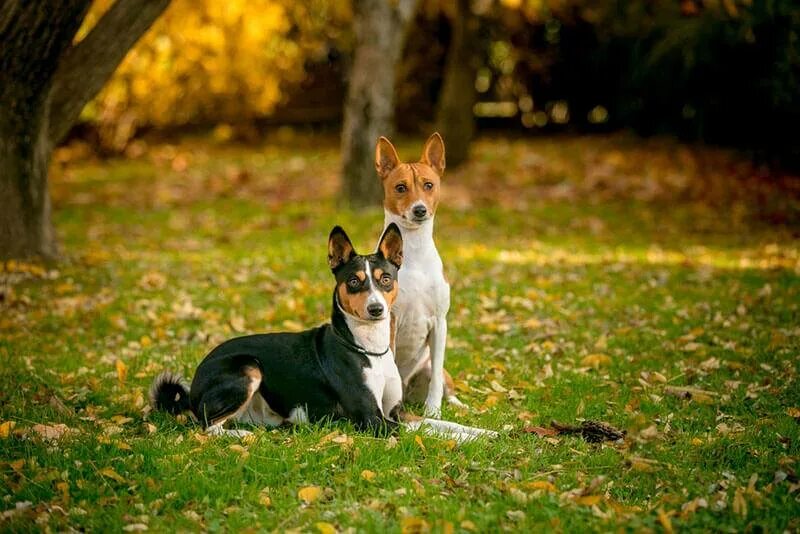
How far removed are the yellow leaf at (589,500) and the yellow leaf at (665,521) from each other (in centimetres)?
31

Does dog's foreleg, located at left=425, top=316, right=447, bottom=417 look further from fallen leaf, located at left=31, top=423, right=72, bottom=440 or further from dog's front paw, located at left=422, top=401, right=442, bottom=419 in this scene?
fallen leaf, located at left=31, top=423, right=72, bottom=440

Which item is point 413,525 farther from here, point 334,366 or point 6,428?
point 6,428

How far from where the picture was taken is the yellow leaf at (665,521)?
430cm

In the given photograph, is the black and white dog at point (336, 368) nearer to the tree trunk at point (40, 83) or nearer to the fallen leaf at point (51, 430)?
the fallen leaf at point (51, 430)

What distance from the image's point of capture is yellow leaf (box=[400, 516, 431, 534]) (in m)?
4.34

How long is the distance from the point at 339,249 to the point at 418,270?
659mm

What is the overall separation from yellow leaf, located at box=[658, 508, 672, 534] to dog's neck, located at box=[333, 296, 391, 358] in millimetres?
1905

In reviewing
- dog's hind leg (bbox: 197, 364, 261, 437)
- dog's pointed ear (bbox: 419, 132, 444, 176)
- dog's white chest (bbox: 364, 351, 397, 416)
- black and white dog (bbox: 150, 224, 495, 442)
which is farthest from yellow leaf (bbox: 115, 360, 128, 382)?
dog's pointed ear (bbox: 419, 132, 444, 176)

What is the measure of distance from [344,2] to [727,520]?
15999 mm

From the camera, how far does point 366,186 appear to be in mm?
14164

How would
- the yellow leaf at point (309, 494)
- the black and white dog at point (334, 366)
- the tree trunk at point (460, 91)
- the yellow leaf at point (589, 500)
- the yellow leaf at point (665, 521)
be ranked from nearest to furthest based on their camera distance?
the yellow leaf at point (665, 521) < the yellow leaf at point (589, 500) < the yellow leaf at point (309, 494) < the black and white dog at point (334, 366) < the tree trunk at point (460, 91)

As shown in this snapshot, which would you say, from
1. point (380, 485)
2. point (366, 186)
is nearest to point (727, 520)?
point (380, 485)

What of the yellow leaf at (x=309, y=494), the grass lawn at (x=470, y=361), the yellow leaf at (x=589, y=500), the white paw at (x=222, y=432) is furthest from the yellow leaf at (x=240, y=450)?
the yellow leaf at (x=589, y=500)

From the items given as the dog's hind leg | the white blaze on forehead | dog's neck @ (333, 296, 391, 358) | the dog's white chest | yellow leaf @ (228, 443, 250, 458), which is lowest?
yellow leaf @ (228, 443, 250, 458)
